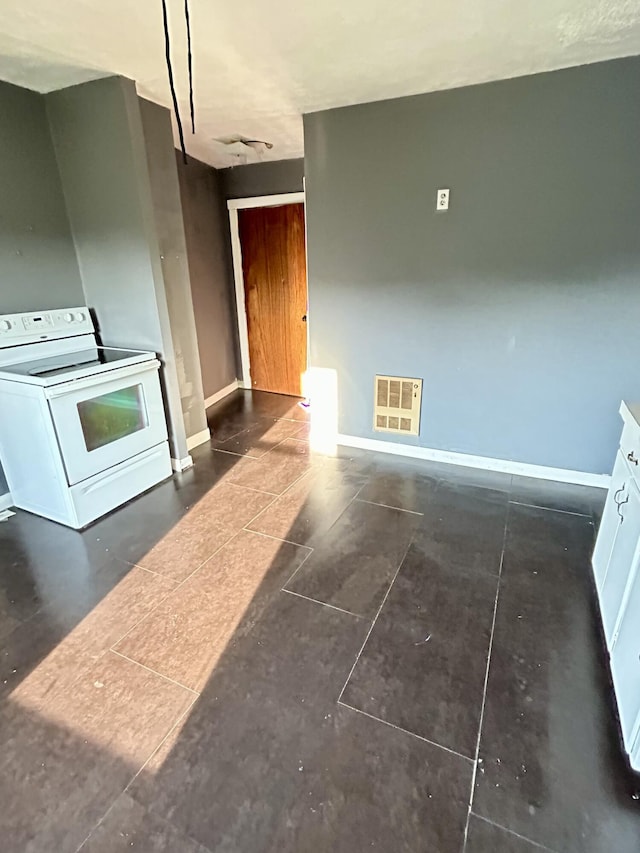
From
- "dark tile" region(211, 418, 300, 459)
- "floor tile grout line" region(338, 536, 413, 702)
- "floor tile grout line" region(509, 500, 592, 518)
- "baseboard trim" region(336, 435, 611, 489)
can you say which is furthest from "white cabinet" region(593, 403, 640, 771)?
"dark tile" region(211, 418, 300, 459)

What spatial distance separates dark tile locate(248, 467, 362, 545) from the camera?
2393mm

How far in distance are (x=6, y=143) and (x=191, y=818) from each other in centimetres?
323

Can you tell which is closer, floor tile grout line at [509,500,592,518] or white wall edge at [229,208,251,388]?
floor tile grout line at [509,500,592,518]

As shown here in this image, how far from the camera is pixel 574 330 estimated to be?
8.48 ft

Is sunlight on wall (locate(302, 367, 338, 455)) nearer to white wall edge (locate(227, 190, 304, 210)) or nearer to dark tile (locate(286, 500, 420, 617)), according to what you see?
dark tile (locate(286, 500, 420, 617))

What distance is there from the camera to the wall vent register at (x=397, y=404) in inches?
124

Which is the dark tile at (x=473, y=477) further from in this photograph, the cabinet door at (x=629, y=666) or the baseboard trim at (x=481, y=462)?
the cabinet door at (x=629, y=666)

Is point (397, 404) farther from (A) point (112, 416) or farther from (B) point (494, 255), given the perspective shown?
(A) point (112, 416)

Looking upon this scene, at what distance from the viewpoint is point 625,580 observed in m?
1.51

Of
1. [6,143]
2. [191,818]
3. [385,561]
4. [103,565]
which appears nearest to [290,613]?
[385,561]

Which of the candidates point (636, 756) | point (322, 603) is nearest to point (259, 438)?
point (322, 603)

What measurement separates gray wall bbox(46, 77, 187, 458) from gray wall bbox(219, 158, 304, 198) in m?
1.84

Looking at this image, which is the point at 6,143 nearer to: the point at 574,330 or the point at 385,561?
the point at 385,561

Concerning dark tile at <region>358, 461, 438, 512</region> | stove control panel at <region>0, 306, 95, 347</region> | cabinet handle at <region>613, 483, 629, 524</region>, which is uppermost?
stove control panel at <region>0, 306, 95, 347</region>
